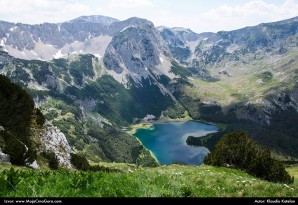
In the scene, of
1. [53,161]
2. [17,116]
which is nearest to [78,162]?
[53,161]

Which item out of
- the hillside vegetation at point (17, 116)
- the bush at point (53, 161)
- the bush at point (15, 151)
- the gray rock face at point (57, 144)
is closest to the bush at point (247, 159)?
the gray rock face at point (57, 144)

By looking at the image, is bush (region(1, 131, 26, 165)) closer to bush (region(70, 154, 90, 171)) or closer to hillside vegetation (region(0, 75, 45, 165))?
hillside vegetation (region(0, 75, 45, 165))

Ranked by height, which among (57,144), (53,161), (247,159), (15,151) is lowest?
(247,159)

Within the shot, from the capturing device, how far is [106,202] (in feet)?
34.4

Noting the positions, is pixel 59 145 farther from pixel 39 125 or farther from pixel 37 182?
pixel 37 182

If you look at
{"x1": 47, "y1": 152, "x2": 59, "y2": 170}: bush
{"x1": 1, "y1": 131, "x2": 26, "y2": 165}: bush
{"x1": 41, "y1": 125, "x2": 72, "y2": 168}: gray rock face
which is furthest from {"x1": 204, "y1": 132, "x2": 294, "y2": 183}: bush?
{"x1": 1, "y1": 131, "x2": 26, "y2": 165}: bush

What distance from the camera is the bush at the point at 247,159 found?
4094 centimetres

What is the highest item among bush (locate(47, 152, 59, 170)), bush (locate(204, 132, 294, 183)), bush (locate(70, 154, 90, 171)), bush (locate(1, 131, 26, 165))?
bush (locate(1, 131, 26, 165))

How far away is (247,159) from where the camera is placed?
153 feet

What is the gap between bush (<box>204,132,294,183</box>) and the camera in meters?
40.9

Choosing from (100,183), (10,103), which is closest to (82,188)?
(100,183)

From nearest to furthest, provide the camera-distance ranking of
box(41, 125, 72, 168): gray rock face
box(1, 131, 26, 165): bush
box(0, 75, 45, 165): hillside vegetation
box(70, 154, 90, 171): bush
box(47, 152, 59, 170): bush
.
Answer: box(1, 131, 26, 165): bush, box(0, 75, 45, 165): hillside vegetation, box(47, 152, 59, 170): bush, box(41, 125, 72, 168): gray rock face, box(70, 154, 90, 171): bush

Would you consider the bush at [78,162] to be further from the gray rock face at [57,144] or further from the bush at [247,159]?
the bush at [247,159]

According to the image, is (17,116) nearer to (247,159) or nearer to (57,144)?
(57,144)
